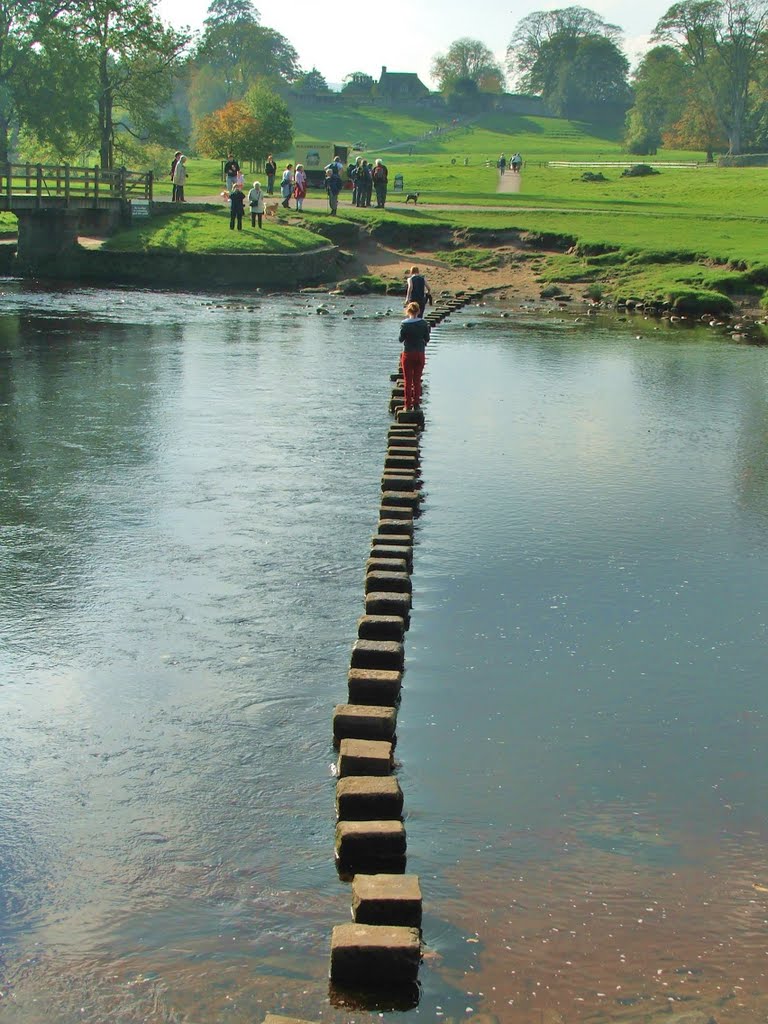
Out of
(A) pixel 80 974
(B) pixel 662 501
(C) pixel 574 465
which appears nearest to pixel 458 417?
(C) pixel 574 465

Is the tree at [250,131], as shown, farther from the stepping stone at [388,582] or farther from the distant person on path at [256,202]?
the stepping stone at [388,582]

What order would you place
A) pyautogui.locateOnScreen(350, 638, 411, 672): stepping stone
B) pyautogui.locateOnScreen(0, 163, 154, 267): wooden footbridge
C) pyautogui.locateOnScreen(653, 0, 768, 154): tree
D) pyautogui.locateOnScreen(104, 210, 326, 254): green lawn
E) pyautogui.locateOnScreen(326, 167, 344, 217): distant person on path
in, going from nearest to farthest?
pyautogui.locateOnScreen(350, 638, 411, 672): stepping stone, pyautogui.locateOnScreen(104, 210, 326, 254): green lawn, pyautogui.locateOnScreen(0, 163, 154, 267): wooden footbridge, pyautogui.locateOnScreen(326, 167, 344, 217): distant person on path, pyautogui.locateOnScreen(653, 0, 768, 154): tree

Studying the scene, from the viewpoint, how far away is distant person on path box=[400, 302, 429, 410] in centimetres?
1691

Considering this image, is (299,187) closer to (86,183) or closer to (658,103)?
(86,183)

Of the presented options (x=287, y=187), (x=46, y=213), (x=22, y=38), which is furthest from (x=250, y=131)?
(x=46, y=213)

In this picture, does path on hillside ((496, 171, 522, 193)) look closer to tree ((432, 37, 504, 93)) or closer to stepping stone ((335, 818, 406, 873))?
stepping stone ((335, 818, 406, 873))

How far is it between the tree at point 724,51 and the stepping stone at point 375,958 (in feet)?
334

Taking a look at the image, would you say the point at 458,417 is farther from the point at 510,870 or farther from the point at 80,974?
the point at 80,974

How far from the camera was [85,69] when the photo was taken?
60.7 m

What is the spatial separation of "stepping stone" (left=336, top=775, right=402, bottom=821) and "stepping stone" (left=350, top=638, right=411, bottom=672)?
1942 millimetres

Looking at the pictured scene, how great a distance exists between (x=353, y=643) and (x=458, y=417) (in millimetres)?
9785

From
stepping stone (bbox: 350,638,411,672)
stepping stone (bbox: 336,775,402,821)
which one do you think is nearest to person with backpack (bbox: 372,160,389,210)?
stepping stone (bbox: 350,638,411,672)

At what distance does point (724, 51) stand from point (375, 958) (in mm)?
104230

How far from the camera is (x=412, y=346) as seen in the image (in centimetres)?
1706
